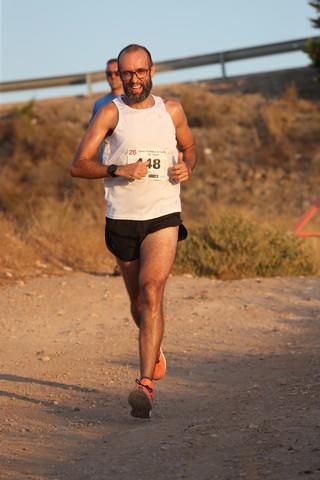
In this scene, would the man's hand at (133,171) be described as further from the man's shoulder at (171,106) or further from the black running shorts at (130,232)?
the man's shoulder at (171,106)

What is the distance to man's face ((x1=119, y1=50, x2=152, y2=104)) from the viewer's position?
301 inches

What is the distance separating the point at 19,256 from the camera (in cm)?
1551

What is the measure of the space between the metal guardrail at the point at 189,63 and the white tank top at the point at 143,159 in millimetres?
25461

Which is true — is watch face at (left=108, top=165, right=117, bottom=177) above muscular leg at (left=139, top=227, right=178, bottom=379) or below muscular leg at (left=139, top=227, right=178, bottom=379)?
above

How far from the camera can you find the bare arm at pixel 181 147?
7.61m

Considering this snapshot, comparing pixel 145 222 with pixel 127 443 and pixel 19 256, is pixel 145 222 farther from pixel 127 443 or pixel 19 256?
pixel 19 256

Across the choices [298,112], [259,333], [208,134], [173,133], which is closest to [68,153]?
[208,134]

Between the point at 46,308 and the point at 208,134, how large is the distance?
20.1 meters

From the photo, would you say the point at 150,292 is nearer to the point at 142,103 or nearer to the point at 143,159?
the point at 143,159

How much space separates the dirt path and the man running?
660mm

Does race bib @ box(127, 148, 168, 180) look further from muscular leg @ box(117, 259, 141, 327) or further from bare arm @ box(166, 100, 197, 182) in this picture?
muscular leg @ box(117, 259, 141, 327)

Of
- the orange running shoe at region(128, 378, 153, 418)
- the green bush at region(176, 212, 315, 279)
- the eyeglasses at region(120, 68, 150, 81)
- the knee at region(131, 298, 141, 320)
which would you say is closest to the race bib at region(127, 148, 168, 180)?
the eyeglasses at region(120, 68, 150, 81)

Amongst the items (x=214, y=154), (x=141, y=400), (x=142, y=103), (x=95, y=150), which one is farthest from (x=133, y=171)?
(x=214, y=154)

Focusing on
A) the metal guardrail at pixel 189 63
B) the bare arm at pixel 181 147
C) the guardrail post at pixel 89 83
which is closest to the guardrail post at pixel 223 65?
the metal guardrail at pixel 189 63
